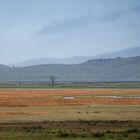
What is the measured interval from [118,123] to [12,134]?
34.0ft

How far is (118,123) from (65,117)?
836 cm

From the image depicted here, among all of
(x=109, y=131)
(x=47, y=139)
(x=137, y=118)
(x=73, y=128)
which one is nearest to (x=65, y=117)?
(x=137, y=118)

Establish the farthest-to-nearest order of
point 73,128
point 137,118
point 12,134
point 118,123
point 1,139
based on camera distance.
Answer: point 137,118, point 118,123, point 73,128, point 12,134, point 1,139

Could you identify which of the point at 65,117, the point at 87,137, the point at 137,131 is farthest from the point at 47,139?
the point at 65,117

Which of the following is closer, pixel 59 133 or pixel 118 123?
pixel 59 133

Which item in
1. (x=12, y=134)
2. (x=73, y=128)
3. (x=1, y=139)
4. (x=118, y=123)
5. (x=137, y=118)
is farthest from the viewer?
(x=137, y=118)

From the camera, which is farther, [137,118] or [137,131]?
[137,118]

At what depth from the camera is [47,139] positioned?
28.9 m

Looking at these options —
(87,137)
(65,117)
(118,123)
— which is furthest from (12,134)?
(65,117)

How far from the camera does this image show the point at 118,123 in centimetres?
3847

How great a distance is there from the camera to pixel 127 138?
29.2 metres

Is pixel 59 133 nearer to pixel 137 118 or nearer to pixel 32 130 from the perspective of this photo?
pixel 32 130

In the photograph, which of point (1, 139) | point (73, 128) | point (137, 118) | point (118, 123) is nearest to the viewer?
point (1, 139)

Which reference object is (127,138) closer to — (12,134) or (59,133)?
(59,133)
